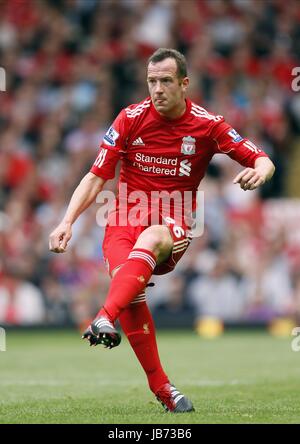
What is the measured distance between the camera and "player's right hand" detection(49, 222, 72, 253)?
680 centimetres

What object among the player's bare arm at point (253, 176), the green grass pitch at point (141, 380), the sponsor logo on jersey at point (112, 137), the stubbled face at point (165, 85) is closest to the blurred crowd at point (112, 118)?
the green grass pitch at point (141, 380)

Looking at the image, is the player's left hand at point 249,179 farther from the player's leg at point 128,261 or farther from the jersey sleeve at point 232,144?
the player's leg at point 128,261

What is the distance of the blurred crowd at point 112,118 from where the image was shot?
1512cm

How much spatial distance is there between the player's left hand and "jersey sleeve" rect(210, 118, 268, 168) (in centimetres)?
49

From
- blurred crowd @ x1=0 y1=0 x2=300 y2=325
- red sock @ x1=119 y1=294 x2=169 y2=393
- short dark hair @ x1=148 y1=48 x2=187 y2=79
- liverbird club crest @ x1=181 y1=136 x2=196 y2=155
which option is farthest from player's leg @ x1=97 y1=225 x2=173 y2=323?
blurred crowd @ x1=0 y1=0 x2=300 y2=325

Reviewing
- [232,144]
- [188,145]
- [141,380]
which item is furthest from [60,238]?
[141,380]

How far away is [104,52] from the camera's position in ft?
60.1

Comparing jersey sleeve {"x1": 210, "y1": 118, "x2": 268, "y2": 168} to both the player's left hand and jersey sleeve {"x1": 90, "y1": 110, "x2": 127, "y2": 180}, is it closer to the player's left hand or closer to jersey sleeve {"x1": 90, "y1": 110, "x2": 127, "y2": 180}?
the player's left hand

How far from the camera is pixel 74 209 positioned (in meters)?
7.03

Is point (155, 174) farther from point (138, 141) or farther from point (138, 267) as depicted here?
point (138, 267)

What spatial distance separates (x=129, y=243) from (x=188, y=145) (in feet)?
2.65

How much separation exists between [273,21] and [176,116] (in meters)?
11.9
